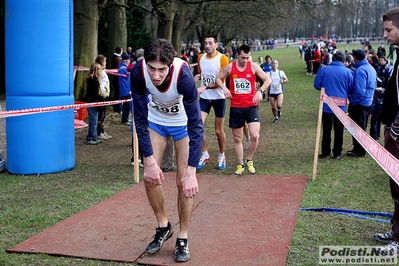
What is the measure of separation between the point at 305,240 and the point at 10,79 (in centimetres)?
568

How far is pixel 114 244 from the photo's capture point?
5.45 metres

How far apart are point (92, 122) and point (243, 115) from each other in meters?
4.65

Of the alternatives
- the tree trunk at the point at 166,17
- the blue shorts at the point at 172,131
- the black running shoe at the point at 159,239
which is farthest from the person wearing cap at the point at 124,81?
the black running shoe at the point at 159,239

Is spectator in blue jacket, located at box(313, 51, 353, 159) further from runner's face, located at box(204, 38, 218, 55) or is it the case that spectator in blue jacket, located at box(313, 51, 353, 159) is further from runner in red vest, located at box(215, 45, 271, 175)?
runner's face, located at box(204, 38, 218, 55)

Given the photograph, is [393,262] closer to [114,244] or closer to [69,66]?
[114,244]

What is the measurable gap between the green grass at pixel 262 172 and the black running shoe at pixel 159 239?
0.40 meters

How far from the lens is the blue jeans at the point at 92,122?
480 inches

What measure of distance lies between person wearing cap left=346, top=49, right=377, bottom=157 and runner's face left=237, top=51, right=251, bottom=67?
8.59ft

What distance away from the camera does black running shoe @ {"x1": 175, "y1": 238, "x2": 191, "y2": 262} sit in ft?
16.1

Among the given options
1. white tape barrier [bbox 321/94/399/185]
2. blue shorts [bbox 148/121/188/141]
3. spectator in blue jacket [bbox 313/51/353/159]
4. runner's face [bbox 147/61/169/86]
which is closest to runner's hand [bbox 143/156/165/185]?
blue shorts [bbox 148/121/188/141]

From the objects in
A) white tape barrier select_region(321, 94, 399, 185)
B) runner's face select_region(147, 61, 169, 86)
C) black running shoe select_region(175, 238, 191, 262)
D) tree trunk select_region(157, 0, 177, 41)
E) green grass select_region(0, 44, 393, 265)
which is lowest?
green grass select_region(0, 44, 393, 265)

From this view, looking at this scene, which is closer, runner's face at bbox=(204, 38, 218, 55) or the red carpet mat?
the red carpet mat

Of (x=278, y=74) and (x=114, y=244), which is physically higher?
(x=278, y=74)

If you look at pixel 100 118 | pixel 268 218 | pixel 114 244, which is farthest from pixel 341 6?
pixel 114 244
